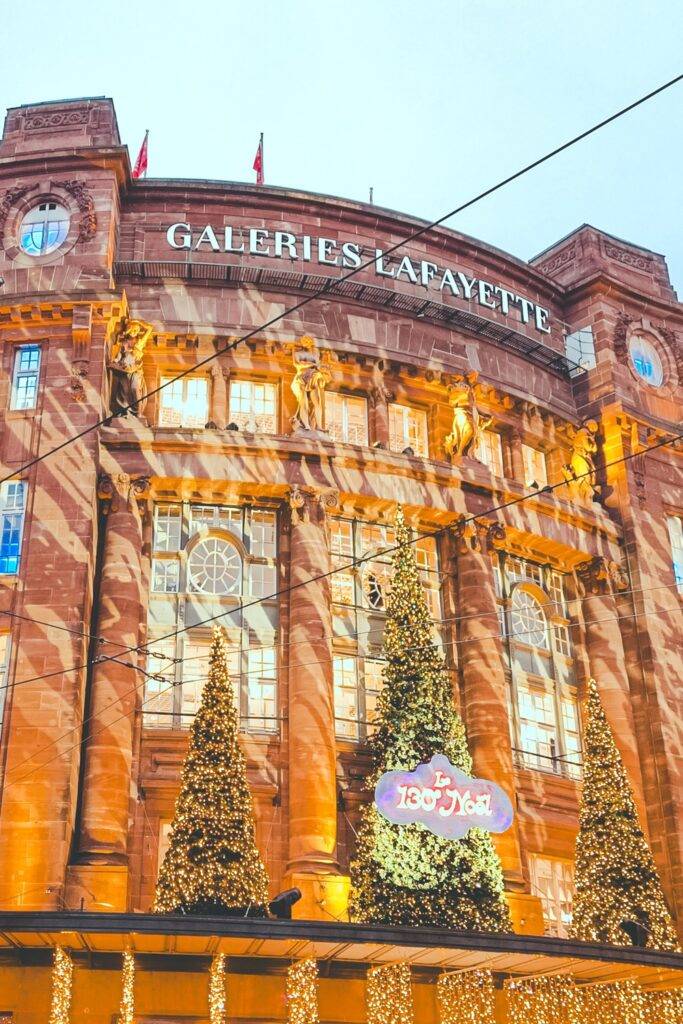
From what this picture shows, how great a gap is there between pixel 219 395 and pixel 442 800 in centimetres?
1536

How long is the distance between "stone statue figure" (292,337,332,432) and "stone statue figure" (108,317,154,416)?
459 cm

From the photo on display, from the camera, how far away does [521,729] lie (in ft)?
125

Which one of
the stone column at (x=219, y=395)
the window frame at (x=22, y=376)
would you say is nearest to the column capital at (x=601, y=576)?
the stone column at (x=219, y=395)

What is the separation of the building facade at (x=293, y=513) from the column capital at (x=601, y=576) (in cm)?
7

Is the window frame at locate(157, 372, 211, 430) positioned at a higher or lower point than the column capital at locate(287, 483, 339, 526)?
higher

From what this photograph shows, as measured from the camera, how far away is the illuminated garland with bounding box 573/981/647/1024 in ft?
97.3

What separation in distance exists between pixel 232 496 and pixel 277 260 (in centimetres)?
857

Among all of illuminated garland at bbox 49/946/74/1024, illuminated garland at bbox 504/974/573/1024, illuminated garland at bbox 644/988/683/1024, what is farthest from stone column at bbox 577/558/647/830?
illuminated garland at bbox 49/946/74/1024

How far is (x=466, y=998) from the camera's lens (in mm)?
29391

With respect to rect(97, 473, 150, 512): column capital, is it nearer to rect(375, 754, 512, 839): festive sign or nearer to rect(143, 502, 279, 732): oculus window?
rect(143, 502, 279, 732): oculus window

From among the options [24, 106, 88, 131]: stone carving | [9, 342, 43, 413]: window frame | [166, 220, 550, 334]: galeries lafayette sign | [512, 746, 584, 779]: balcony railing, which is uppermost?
[24, 106, 88, 131]: stone carving

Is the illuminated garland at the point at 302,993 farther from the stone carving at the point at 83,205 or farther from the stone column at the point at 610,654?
the stone carving at the point at 83,205

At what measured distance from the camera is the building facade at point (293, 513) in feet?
107

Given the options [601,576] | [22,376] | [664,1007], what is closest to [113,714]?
[22,376]
